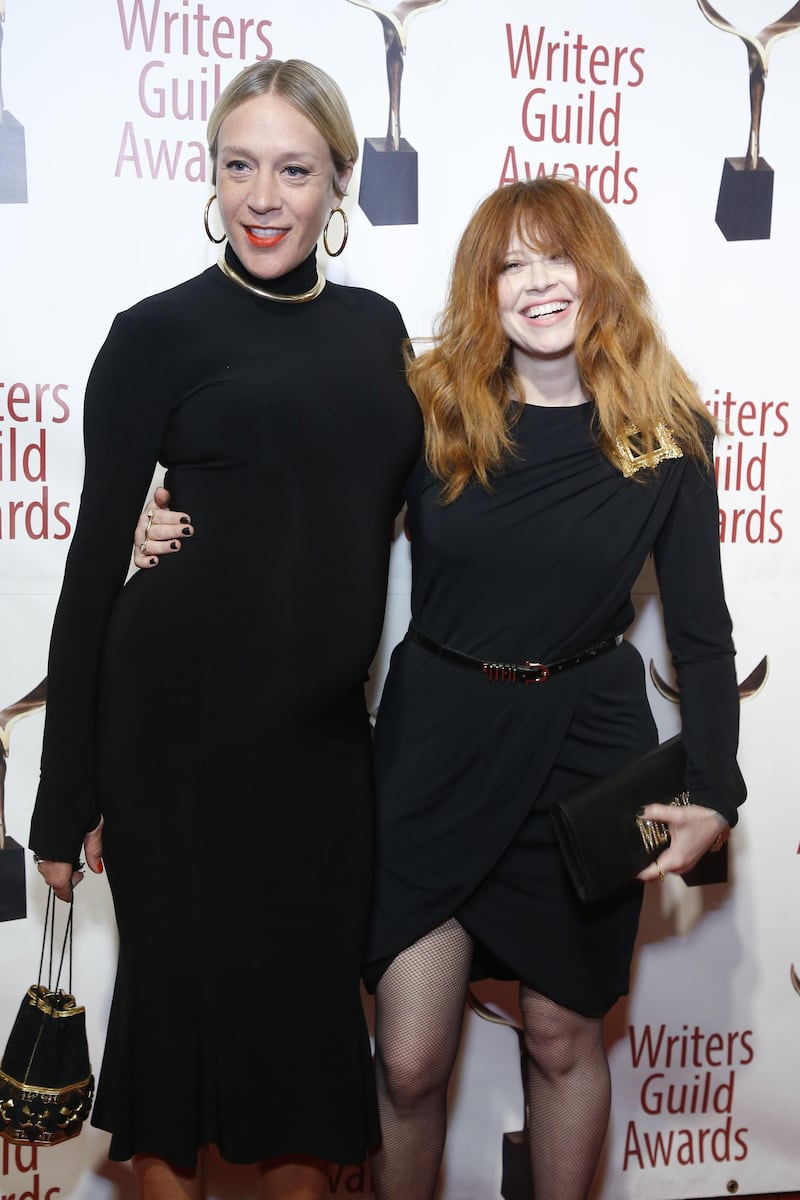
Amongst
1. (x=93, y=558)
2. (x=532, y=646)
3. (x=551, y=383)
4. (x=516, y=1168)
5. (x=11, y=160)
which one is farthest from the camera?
(x=516, y=1168)

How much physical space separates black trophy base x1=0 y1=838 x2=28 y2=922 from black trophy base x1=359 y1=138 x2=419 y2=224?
133 cm

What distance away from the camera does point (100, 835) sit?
1.63 metres

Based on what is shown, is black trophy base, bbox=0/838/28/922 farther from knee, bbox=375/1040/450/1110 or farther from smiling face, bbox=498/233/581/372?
smiling face, bbox=498/233/581/372

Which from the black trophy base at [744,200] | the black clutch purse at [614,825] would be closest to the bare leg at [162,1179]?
the black clutch purse at [614,825]

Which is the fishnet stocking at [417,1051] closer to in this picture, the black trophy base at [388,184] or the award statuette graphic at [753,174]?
the black trophy base at [388,184]

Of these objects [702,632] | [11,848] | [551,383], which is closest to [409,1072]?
[702,632]

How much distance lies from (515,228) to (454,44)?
0.60 m

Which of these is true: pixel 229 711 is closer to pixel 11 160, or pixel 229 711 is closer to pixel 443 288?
pixel 443 288

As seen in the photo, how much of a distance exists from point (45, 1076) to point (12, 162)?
58.0 inches

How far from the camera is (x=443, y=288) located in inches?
83.4

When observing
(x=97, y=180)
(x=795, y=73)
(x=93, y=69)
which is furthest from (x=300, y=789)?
(x=795, y=73)

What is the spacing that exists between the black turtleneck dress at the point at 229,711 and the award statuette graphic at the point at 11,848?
1.87ft

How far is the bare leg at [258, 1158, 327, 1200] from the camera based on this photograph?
5.60ft

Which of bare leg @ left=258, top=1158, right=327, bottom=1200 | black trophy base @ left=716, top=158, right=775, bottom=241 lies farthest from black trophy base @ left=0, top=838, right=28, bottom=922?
black trophy base @ left=716, top=158, right=775, bottom=241
